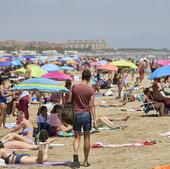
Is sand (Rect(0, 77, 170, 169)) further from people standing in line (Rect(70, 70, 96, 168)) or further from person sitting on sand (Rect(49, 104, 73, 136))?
people standing in line (Rect(70, 70, 96, 168))

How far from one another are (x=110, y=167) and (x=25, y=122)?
2445 mm

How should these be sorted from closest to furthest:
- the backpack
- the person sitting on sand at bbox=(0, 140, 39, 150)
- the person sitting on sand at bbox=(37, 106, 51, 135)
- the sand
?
the backpack, the sand, the person sitting on sand at bbox=(0, 140, 39, 150), the person sitting on sand at bbox=(37, 106, 51, 135)

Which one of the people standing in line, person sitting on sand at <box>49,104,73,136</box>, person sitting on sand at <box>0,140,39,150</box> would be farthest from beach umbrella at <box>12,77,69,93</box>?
the people standing in line

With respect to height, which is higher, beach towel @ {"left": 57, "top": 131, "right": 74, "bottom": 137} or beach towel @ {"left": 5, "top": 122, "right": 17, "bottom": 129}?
beach towel @ {"left": 57, "top": 131, "right": 74, "bottom": 137}

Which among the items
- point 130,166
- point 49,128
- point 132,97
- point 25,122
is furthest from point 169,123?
point 132,97

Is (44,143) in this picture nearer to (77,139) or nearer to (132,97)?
(77,139)

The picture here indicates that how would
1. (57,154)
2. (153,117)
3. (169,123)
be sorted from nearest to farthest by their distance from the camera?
1. (57,154)
2. (169,123)
3. (153,117)

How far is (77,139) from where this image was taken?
6988 mm

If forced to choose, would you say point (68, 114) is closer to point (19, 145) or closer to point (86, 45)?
point (19, 145)

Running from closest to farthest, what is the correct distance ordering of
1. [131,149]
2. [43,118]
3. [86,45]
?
[131,149]
[43,118]
[86,45]

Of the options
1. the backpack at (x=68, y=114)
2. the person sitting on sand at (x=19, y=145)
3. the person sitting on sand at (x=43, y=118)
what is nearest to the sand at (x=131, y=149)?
the person sitting on sand at (x=19, y=145)

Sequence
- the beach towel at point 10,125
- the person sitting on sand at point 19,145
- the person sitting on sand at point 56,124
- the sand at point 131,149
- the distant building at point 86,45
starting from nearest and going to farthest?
the sand at point 131,149 → the person sitting on sand at point 19,145 → the person sitting on sand at point 56,124 → the beach towel at point 10,125 → the distant building at point 86,45

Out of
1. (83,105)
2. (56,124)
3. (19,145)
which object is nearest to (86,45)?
(56,124)

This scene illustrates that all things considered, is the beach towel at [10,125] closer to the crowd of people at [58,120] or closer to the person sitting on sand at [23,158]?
the crowd of people at [58,120]
